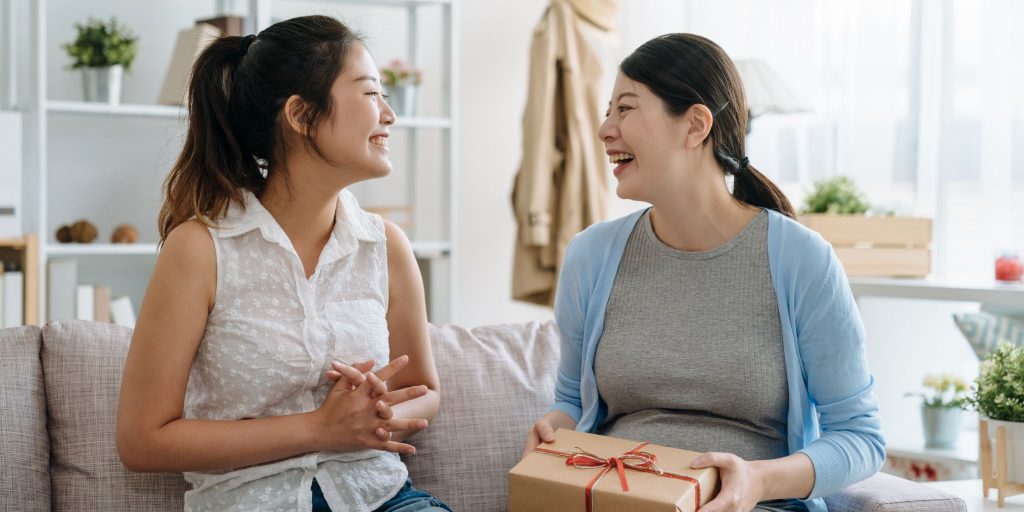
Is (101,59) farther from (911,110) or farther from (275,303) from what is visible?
(911,110)

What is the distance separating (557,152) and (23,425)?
242 centimetres

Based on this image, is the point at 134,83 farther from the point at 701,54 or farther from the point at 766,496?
the point at 766,496

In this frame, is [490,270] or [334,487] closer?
[334,487]

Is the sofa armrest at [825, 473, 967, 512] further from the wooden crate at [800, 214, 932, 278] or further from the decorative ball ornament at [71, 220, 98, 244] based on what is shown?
the decorative ball ornament at [71, 220, 98, 244]

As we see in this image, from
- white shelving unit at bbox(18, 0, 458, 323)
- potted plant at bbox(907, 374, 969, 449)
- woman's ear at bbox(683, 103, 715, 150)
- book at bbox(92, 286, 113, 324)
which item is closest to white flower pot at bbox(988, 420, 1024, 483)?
woman's ear at bbox(683, 103, 715, 150)

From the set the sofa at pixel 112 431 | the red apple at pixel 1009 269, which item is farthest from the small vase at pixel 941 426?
the sofa at pixel 112 431

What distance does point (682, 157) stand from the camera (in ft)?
5.23

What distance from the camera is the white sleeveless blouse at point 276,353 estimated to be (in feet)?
4.73

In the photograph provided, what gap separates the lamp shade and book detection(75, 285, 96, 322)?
214cm

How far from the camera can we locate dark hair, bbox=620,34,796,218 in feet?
5.16

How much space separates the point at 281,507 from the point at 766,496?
67cm

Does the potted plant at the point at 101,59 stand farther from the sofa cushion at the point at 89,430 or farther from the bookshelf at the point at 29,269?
the sofa cushion at the point at 89,430

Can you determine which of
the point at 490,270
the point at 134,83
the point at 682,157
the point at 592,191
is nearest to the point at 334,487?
the point at 682,157

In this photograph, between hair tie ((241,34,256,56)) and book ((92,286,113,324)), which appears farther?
book ((92,286,113,324))
